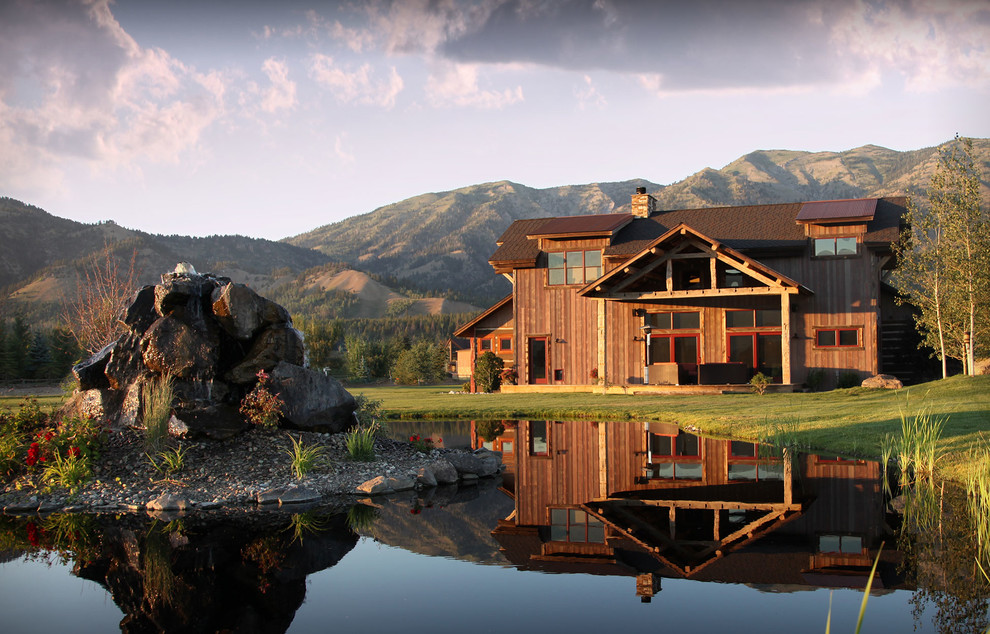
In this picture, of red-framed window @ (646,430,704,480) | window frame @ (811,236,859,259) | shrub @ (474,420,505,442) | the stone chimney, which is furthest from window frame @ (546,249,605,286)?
red-framed window @ (646,430,704,480)

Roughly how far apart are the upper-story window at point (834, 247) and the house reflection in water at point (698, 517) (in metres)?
15.2

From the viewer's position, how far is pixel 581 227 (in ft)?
94.5

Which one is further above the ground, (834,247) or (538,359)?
(834,247)

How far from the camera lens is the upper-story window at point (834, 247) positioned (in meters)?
26.3

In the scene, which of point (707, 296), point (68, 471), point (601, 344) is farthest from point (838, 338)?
point (68, 471)

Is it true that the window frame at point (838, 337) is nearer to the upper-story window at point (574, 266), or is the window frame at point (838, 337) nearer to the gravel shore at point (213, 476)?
the upper-story window at point (574, 266)

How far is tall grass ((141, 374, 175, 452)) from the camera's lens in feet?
35.4

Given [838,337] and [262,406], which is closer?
[262,406]

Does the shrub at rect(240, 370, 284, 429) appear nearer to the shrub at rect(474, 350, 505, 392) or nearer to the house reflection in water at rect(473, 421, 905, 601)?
the house reflection in water at rect(473, 421, 905, 601)

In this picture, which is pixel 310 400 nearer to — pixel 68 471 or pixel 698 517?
pixel 68 471

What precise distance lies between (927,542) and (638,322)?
21.2m

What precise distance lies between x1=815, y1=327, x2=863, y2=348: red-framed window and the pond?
16709 millimetres

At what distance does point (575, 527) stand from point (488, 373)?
71.4ft

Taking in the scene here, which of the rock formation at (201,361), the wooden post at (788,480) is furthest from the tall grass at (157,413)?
the wooden post at (788,480)
